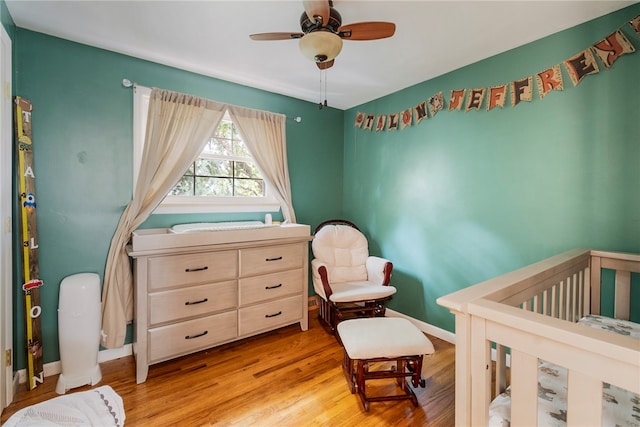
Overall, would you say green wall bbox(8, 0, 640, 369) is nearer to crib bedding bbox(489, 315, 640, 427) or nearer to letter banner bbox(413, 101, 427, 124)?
letter banner bbox(413, 101, 427, 124)

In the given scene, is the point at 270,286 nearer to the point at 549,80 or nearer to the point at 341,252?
the point at 341,252

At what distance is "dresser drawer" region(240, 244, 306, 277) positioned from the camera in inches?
91.0

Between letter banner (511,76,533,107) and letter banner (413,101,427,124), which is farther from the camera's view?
letter banner (413,101,427,124)

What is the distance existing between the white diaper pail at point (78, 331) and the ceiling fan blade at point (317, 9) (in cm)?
218

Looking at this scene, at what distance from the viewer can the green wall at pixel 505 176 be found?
1.71m

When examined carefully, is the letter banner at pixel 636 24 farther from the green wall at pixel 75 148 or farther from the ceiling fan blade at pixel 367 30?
the green wall at pixel 75 148

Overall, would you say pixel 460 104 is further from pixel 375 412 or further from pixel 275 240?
pixel 375 412

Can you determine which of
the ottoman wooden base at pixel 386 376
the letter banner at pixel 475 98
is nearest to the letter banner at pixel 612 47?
the letter banner at pixel 475 98

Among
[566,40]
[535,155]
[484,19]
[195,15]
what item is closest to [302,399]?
[535,155]

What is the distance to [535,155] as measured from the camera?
2020 mm

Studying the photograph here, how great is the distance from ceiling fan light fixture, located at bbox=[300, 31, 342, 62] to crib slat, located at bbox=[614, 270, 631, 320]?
6.98 feet

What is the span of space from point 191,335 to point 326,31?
7.27 feet

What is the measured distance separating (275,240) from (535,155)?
2104 mm

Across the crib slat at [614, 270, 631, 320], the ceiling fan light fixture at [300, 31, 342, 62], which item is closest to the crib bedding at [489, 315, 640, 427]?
the crib slat at [614, 270, 631, 320]
